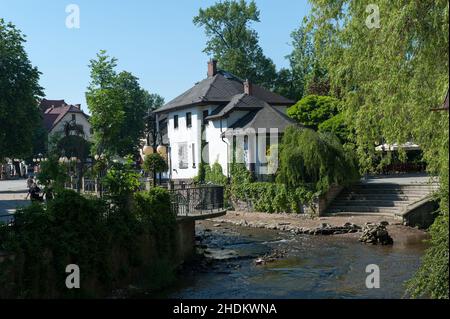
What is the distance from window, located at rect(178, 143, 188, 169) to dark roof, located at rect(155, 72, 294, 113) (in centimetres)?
328

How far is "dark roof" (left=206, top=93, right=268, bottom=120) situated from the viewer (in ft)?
128

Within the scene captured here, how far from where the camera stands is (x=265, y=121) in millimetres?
36469

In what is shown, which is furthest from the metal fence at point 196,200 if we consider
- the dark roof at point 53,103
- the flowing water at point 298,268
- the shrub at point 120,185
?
the dark roof at point 53,103

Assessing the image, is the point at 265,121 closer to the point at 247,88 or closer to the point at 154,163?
the point at 247,88

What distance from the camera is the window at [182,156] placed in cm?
4484

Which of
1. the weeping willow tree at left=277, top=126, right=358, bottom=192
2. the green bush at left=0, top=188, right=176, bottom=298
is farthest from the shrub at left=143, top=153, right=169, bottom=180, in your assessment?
the weeping willow tree at left=277, top=126, right=358, bottom=192

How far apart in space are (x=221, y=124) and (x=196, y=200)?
790 inches

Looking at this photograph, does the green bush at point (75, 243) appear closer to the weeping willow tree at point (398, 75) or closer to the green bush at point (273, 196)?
the weeping willow tree at point (398, 75)

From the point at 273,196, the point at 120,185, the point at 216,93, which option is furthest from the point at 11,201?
the point at 216,93

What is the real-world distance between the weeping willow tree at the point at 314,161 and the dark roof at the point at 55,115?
204 feet

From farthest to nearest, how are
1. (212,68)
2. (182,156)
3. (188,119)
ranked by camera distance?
1. (212,68)
2. (182,156)
3. (188,119)

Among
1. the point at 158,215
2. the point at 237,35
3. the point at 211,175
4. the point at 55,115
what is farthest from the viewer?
the point at 55,115
